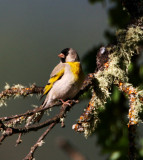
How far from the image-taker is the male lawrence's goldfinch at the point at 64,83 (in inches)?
117

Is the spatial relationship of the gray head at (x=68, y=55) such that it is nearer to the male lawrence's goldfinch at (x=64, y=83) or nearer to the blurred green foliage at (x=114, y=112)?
→ the male lawrence's goldfinch at (x=64, y=83)

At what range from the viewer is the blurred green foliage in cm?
214

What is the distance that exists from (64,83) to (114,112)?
2.60 ft

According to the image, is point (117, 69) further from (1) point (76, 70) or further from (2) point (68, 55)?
(2) point (68, 55)

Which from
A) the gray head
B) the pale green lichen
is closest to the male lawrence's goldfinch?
the gray head

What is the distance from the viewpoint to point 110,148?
2.14m

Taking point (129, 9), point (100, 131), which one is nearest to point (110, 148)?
point (100, 131)

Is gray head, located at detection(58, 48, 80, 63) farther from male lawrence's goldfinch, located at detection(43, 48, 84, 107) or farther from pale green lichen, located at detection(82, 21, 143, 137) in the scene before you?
pale green lichen, located at detection(82, 21, 143, 137)

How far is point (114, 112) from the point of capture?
247 centimetres

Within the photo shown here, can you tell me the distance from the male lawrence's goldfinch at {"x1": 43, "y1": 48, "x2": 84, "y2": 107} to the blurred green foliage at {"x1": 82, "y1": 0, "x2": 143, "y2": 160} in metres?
0.15

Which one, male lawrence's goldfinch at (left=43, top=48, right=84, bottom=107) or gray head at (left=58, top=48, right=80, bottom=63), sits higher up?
gray head at (left=58, top=48, right=80, bottom=63)

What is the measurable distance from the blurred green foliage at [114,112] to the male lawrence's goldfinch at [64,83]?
0.15m

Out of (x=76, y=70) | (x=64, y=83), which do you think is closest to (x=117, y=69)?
(x=76, y=70)

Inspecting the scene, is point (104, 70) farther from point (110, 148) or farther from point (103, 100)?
point (110, 148)
